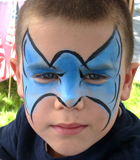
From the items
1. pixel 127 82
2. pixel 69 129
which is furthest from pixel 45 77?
pixel 127 82

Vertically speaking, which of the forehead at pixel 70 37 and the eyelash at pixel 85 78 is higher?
the forehead at pixel 70 37

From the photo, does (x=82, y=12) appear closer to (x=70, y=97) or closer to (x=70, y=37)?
(x=70, y=37)

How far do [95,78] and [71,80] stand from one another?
115 millimetres

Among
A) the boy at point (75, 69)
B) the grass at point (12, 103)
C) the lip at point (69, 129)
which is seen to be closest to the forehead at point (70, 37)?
the boy at point (75, 69)

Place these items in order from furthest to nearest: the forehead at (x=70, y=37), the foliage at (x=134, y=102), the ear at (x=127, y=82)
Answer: the foliage at (x=134, y=102) → the ear at (x=127, y=82) → the forehead at (x=70, y=37)

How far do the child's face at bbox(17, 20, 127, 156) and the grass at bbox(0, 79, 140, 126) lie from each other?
4.70ft

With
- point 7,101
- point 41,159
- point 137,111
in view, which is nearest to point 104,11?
point 41,159

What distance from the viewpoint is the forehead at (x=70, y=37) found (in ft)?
2.50

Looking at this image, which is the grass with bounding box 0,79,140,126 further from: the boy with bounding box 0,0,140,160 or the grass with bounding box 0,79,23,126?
the boy with bounding box 0,0,140,160

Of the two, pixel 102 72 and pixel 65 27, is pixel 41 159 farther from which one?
pixel 65 27

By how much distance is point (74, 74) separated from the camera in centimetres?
79

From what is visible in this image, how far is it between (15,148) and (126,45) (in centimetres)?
94

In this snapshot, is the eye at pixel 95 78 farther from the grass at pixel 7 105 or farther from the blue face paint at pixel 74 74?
the grass at pixel 7 105

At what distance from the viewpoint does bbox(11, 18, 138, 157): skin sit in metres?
0.77
